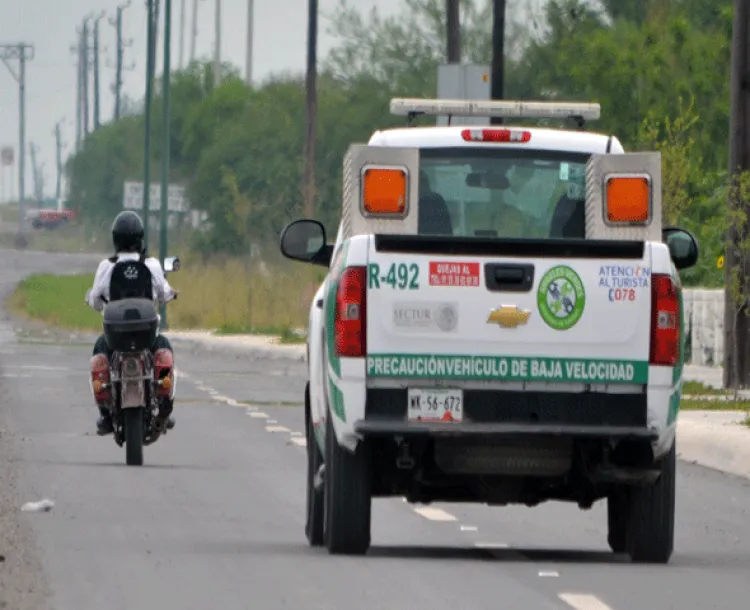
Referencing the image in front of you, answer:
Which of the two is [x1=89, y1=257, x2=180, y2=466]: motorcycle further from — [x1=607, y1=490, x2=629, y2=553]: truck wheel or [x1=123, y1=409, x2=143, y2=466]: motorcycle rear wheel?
[x1=607, y1=490, x2=629, y2=553]: truck wheel

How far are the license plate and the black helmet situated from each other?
669cm

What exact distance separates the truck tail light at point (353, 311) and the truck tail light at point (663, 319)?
1.36 m

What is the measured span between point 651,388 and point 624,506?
1096mm

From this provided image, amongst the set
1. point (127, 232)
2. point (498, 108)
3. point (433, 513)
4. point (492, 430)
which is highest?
point (498, 108)

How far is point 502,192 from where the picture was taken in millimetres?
12703

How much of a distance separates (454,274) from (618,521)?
196cm

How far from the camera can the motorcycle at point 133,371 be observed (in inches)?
717

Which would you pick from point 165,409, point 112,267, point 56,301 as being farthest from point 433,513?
point 56,301

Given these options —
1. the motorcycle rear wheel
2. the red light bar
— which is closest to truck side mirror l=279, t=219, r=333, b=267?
the red light bar

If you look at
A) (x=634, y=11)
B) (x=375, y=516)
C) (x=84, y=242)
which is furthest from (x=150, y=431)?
(x=84, y=242)

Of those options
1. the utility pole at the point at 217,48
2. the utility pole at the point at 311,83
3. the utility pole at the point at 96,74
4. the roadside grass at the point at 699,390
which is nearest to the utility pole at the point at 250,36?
the utility pole at the point at 217,48

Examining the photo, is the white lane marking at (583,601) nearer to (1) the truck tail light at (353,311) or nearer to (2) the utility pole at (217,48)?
(1) the truck tail light at (353,311)

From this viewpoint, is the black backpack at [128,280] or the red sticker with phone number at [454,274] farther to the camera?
the black backpack at [128,280]

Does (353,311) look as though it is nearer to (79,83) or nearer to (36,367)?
(36,367)
